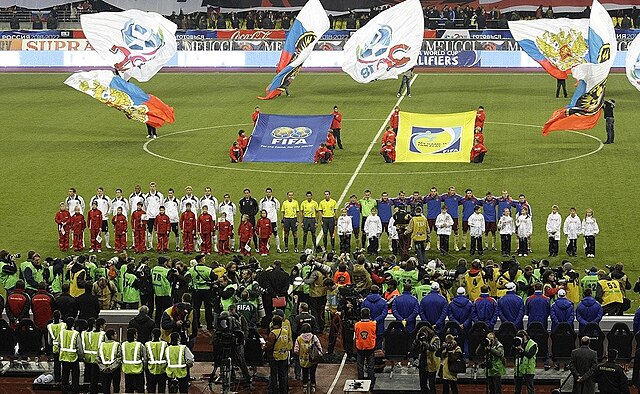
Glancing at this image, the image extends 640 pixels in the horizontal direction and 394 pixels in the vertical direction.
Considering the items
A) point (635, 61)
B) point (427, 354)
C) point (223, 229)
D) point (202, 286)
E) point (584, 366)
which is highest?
point (635, 61)

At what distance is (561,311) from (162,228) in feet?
35.6

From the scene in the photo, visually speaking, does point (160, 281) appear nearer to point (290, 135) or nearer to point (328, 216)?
point (328, 216)

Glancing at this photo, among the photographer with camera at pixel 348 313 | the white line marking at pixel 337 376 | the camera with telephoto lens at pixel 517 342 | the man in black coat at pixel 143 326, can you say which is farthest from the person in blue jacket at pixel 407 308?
the man in black coat at pixel 143 326

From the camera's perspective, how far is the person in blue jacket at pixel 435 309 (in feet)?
68.7

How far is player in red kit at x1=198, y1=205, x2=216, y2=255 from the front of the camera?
94.1 feet

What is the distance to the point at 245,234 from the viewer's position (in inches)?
1119

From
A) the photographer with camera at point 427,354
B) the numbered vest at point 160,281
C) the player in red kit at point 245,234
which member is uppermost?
the player in red kit at point 245,234

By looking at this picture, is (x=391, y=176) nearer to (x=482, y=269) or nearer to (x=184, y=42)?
(x=482, y=269)

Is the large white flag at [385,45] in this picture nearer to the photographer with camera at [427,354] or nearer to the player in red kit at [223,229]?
the player in red kit at [223,229]

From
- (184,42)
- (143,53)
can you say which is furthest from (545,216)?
(184,42)

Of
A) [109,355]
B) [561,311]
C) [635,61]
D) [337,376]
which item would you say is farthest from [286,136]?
[109,355]

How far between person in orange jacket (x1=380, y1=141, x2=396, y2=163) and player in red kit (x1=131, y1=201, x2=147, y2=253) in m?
10.7

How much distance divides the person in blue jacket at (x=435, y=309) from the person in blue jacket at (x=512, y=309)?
97 centimetres

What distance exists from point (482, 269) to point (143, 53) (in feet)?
74.3
